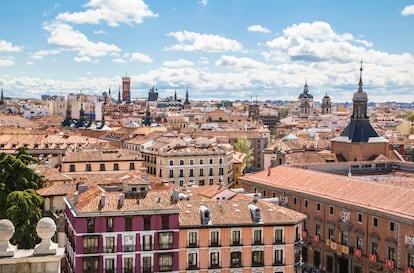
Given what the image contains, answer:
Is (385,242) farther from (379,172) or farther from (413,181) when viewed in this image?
(379,172)

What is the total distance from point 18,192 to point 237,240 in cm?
1645

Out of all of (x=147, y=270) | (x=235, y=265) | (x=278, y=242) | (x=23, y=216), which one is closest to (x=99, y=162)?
(x=23, y=216)

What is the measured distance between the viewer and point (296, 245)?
45.2 metres

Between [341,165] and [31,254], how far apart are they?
223 feet

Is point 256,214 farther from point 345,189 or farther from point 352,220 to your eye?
point 345,189

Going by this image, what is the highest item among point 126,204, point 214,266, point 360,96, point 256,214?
point 360,96

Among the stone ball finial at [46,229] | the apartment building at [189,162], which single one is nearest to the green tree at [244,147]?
the apartment building at [189,162]

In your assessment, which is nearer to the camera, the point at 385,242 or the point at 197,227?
the point at 197,227

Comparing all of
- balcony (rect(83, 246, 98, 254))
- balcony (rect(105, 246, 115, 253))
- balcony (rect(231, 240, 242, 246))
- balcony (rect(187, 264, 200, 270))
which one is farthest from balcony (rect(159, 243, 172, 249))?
balcony (rect(231, 240, 242, 246))

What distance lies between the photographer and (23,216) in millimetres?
41875

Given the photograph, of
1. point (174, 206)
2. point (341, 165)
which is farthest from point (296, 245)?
point (341, 165)

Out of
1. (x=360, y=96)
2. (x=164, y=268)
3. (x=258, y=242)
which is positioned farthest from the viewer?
(x=360, y=96)

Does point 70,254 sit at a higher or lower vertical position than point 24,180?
lower

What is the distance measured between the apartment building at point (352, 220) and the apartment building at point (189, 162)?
875 inches
